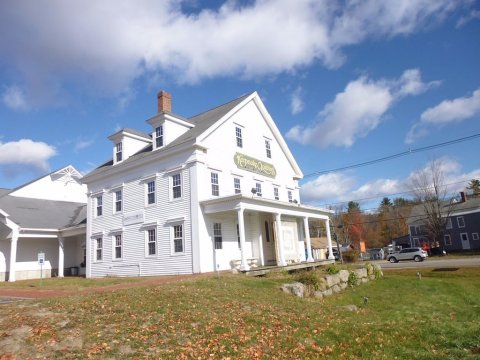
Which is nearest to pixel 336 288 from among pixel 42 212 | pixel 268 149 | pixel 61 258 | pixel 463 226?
pixel 268 149

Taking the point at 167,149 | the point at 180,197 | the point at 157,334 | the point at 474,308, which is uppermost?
the point at 167,149

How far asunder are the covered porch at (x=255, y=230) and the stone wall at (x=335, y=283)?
285 cm

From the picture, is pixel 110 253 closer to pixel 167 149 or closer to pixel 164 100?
pixel 167 149

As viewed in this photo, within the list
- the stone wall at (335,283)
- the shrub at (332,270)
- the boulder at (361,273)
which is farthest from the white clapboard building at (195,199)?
the boulder at (361,273)

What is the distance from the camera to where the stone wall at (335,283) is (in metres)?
16.0

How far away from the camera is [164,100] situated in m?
25.7

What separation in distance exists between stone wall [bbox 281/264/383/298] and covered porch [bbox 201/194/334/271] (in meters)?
2.85

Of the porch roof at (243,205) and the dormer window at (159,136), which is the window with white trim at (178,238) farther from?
the dormer window at (159,136)

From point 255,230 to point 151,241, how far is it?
645 cm

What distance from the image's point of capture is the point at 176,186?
2191 centimetres

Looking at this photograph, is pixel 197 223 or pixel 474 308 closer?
pixel 474 308

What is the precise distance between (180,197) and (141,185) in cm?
369

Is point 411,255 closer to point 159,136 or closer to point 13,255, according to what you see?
point 159,136

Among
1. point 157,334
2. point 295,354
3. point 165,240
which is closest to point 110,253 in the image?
point 165,240
